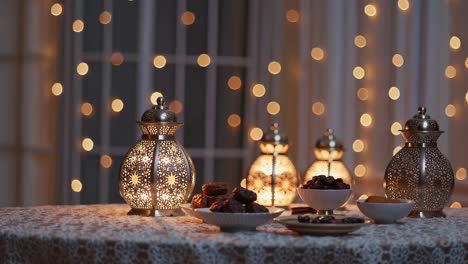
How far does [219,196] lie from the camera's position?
198 cm

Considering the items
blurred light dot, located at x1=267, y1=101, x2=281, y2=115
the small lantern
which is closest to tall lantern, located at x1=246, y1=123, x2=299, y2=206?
the small lantern

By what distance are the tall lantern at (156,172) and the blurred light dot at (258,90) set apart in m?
1.79

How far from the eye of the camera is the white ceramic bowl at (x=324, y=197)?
1.98 metres

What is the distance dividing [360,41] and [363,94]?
221 millimetres

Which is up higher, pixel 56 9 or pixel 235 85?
pixel 56 9

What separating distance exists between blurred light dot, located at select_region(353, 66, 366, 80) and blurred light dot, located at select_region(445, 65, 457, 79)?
44cm

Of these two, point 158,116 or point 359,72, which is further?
point 359,72

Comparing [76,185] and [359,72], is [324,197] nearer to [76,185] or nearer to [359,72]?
[359,72]

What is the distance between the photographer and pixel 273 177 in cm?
229

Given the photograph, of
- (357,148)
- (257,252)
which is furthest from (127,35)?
(257,252)

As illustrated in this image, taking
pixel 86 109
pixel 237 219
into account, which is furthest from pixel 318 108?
pixel 237 219

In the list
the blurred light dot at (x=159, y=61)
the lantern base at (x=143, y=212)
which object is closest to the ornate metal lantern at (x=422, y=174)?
the lantern base at (x=143, y=212)

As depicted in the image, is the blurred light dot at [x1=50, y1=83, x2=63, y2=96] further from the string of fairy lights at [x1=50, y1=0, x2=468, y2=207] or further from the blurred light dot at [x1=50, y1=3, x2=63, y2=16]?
the blurred light dot at [x1=50, y1=3, x2=63, y2=16]

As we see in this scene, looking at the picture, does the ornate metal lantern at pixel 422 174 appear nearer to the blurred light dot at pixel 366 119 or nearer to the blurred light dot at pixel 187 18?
the blurred light dot at pixel 366 119
